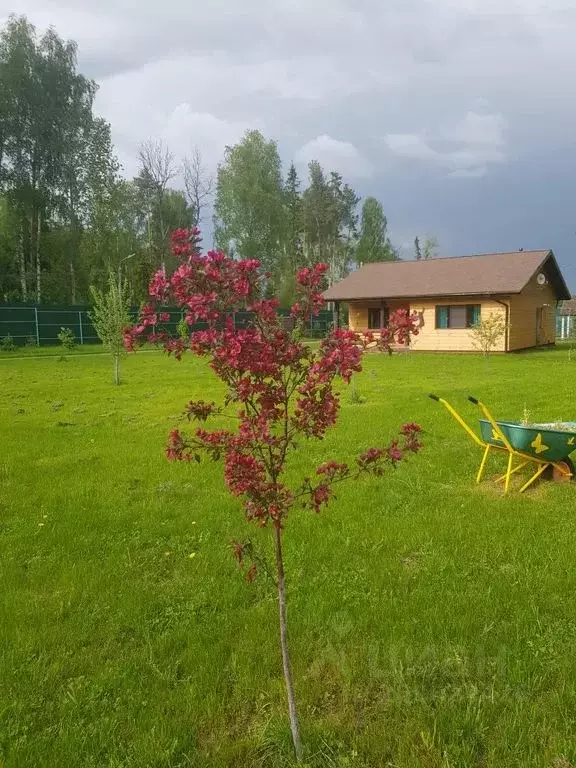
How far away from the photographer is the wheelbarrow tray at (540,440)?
554 cm

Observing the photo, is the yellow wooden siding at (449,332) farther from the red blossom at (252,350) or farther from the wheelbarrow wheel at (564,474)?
the red blossom at (252,350)

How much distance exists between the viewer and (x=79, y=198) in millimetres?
38781

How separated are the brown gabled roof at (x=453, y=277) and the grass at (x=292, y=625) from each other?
66.4 ft

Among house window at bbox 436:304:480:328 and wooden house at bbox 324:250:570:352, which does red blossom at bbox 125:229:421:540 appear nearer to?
wooden house at bbox 324:250:570:352

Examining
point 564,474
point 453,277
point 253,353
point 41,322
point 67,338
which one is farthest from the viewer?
point 41,322

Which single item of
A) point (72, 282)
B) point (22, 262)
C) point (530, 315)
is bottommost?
point (530, 315)

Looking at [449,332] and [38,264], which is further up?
[38,264]

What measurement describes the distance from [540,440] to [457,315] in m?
22.1

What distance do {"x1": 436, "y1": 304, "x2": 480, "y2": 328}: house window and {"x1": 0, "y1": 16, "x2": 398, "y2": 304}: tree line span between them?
809 centimetres

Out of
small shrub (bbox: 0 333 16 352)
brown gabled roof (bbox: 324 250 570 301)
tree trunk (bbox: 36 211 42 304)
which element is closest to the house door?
brown gabled roof (bbox: 324 250 570 301)

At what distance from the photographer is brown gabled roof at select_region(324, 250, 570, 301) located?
25.7 meters

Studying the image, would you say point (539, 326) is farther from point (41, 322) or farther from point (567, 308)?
point (567, 308)

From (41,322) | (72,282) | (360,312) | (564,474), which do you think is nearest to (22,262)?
(72,282)

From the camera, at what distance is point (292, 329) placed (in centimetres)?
260
